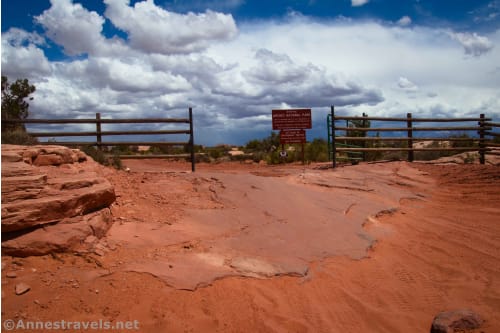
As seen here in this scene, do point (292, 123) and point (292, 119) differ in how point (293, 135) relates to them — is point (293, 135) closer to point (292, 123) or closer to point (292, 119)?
point (292, 123)

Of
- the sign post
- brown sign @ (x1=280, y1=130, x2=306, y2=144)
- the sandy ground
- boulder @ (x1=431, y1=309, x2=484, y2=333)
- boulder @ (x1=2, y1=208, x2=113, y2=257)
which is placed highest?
the sign post

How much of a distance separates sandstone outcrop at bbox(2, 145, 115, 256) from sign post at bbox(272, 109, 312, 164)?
31.5ft

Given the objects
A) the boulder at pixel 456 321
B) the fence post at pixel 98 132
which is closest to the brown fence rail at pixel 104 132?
the fence post at pixel 98 132

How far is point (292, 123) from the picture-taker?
1448cm

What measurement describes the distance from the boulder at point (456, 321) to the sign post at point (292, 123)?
425 inches

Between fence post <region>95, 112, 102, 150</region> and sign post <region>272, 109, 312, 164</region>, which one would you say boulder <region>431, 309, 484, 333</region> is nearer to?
fence post <region>95, 112, 102, 150</region>

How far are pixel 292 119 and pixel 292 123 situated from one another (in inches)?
5.6

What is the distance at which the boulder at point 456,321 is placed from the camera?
386 centimetres

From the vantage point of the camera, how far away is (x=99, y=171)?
6965 mm

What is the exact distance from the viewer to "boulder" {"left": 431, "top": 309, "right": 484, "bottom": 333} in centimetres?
386

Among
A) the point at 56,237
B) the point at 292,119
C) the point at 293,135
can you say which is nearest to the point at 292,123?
the point at 292,119

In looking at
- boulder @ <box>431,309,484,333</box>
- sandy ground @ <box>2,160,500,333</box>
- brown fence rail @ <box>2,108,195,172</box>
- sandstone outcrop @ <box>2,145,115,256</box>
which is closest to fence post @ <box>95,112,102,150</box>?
brown fence rail @ <box>2,108,195,172</box>

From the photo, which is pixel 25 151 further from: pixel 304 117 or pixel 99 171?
pixel 304 117

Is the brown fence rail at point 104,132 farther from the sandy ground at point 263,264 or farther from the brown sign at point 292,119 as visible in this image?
the brown sign at point 292,119
